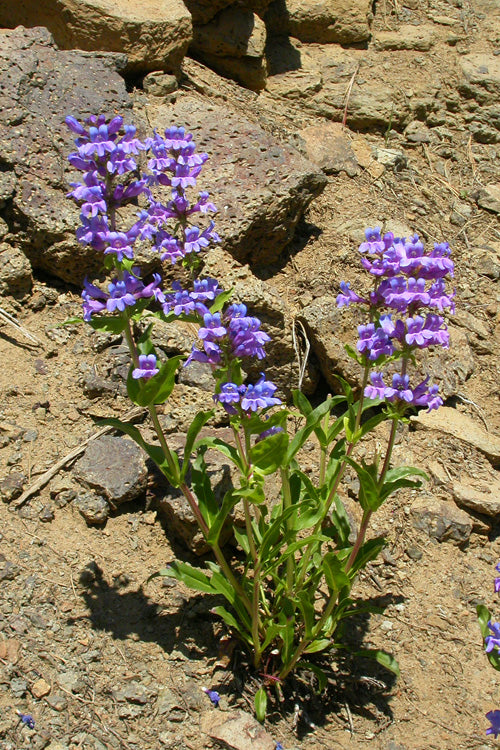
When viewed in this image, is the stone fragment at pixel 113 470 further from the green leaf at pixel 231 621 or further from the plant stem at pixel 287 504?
the plant stem at pixel 287 504

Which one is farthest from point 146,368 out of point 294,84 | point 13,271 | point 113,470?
point 294,84

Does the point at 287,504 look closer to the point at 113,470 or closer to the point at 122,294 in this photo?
the point at 113,470

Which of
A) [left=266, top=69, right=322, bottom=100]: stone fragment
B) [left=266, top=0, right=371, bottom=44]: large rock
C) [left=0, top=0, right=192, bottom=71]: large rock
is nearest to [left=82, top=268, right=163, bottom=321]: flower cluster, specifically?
[left=0, top=0, right=192, bottom=71]: large rock

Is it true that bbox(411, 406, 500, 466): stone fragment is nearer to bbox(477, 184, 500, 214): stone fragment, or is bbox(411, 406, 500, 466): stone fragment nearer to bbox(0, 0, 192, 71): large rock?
bbox(477, 184, 500, 214): stone fragment

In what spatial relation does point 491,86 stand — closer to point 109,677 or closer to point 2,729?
point 109,677

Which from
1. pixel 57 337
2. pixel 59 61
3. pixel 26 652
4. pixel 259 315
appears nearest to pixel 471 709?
pixel 26 652

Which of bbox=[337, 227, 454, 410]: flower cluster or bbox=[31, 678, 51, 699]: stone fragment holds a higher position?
bbox=[337, 227, 454, 410]: flower cluster
